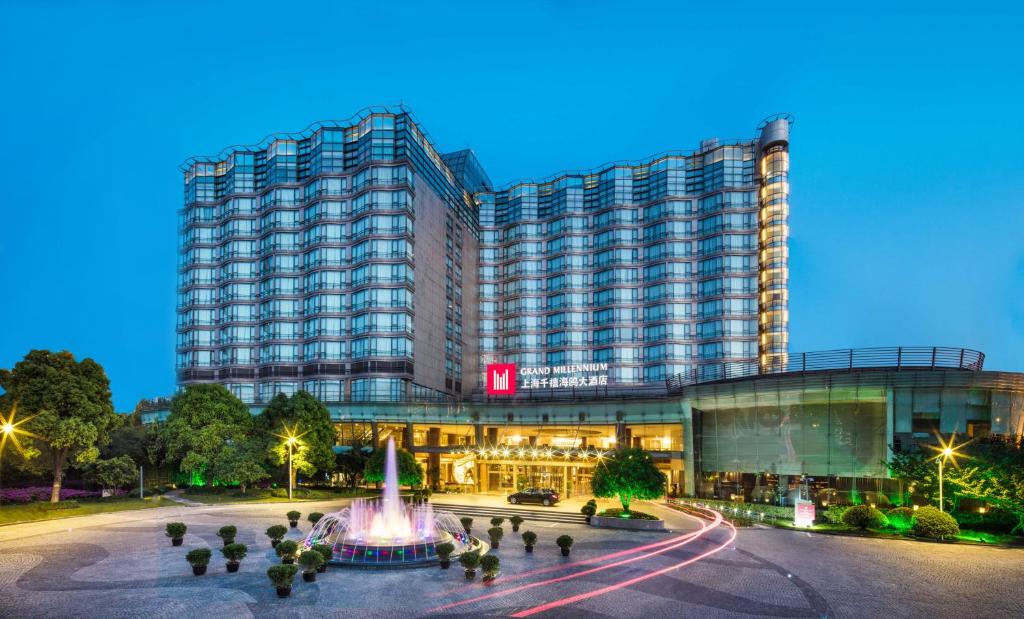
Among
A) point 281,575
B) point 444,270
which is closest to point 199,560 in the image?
point 281,575

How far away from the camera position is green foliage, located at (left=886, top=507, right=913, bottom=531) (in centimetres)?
3747

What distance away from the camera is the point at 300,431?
59000 mm

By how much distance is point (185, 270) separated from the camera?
10938 cm

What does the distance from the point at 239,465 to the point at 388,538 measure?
29.2m

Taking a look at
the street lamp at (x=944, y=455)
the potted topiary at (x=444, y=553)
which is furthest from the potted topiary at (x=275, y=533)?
the street lamp at (x=944, y=455)

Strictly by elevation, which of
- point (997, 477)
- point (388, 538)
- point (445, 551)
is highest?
point (997, 477)

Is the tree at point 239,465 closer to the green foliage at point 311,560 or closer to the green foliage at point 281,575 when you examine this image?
the green foliage at point 311,560

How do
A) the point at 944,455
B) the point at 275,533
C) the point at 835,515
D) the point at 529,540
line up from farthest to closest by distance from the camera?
1. the point at 835,515
2. the point at 944,455
3. the point at 529,540
4. the point at 275,533

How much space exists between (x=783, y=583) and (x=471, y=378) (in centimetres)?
9241

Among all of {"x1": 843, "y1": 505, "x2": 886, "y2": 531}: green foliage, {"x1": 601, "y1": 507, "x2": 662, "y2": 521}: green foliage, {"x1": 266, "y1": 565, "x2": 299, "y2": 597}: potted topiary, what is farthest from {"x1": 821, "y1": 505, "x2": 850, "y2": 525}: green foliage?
{"x1": 266, "y1": 565, "x2": 299, "y2": 597}: potted topiary

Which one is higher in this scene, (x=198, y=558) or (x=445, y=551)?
(x=198, y=558)

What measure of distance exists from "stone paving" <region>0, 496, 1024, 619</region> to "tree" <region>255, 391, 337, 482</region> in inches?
898

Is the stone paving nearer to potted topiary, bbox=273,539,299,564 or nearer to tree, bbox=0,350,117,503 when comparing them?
potted topiary, bbox=273,539,299,564

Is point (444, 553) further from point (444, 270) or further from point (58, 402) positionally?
point (444, 270)
